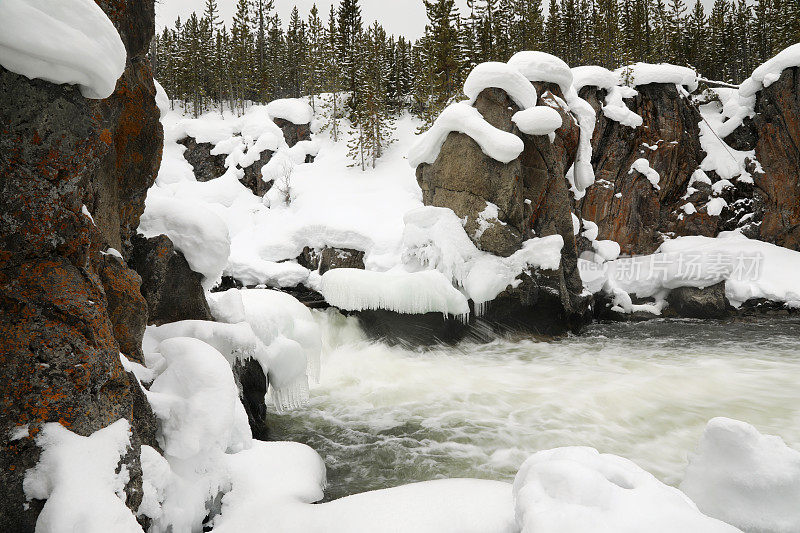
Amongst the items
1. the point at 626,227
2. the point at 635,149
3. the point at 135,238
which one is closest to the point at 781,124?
the point at 635,149

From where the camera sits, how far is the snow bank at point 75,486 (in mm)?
1817

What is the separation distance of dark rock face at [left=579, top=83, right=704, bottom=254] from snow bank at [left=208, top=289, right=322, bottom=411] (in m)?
10.7

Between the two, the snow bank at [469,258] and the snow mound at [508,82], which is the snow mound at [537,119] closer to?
the snow mound at [508,82]

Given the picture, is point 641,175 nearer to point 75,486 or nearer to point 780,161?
point 780,161

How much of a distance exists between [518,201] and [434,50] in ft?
50.5

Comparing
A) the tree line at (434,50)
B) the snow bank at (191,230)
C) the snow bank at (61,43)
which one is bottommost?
the snow bank at (191,230)

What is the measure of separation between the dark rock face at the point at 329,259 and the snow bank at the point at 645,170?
885 centimetres

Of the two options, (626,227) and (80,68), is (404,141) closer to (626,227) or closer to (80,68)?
(626,227)

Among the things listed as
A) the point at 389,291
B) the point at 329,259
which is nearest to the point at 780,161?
the point at 389,291

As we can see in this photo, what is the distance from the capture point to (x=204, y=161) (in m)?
22.2

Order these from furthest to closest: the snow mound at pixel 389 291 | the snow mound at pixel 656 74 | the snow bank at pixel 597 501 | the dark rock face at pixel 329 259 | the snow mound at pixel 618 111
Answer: the snow mound at pixel 656 74, the snow mound at pixel 618 111, the dark rock face at pixel 329 259, the snow mound at pixel 389 291, the snow bank at pixel 597 501

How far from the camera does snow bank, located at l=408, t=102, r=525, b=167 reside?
358 inches

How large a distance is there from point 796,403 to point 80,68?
816 centimetres

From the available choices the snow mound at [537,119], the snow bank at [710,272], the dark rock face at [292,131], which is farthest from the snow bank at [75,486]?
the dark rock face at [292,131]
